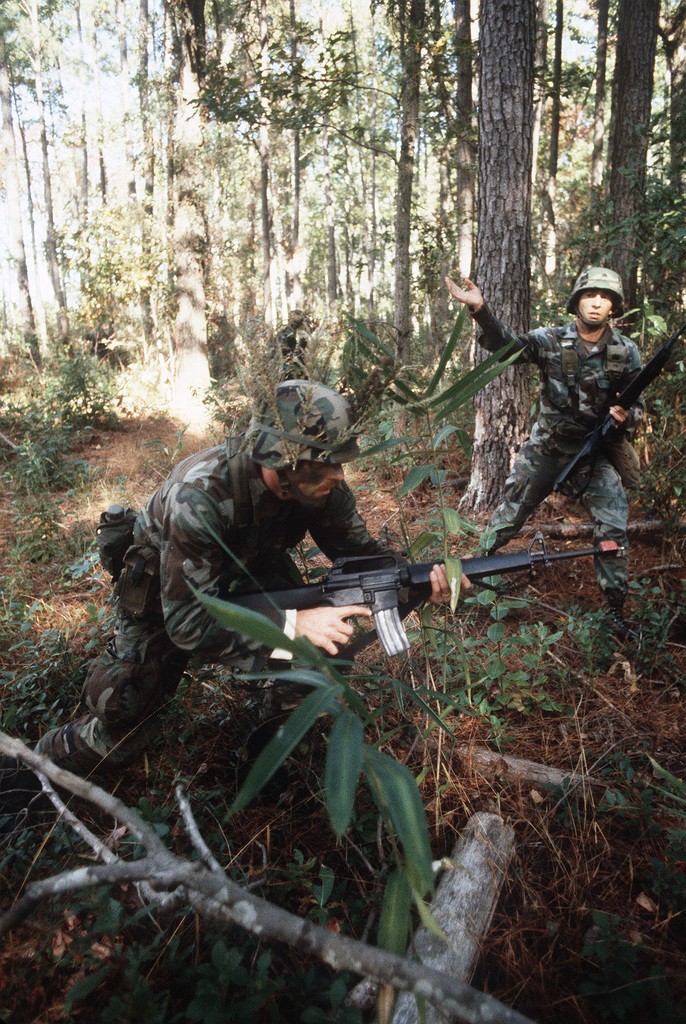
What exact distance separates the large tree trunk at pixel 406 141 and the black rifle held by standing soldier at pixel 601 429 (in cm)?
340

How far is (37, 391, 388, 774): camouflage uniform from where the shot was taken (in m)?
2.13

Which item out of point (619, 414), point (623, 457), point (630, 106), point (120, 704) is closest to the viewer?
point (120, 704)

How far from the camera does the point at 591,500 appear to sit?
3656mm

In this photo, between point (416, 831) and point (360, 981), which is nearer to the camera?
point (416, 831)

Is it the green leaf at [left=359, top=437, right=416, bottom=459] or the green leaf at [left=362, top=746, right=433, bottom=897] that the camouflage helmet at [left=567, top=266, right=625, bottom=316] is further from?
the green leaf at [left=362, top=746, right=433, bottom=897]

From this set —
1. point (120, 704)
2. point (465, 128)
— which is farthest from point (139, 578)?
point (465, 128)

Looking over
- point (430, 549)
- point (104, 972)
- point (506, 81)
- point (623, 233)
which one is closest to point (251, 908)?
point (104, 972)

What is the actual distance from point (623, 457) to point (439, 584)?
210 centimetres

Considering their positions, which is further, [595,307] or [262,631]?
[595,307]

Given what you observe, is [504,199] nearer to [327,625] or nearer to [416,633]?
[416,633]

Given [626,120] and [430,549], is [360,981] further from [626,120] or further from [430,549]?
[626,120]

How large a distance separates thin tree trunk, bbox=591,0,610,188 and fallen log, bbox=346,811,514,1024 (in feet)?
43.6

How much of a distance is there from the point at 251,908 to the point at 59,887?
0.37m

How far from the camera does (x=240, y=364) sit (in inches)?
72.3
